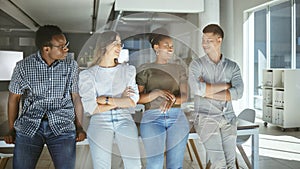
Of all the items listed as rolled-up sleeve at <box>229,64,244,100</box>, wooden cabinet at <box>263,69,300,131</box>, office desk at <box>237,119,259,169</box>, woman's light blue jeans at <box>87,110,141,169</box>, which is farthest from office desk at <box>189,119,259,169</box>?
wooden cabinet at <box>263,69,300,131</box>

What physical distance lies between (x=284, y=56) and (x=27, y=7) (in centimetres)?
277

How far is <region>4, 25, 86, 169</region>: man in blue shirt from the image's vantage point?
159 centimetres

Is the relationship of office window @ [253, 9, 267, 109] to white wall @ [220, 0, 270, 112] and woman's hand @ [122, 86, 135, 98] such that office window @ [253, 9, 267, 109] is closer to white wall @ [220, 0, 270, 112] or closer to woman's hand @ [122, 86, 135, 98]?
white wall @ [220, 0, 270, 112]

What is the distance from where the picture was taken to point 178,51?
178 cm

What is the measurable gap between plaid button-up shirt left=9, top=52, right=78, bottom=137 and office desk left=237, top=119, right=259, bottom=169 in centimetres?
110

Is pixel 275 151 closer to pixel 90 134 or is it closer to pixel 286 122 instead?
pixel 286 122

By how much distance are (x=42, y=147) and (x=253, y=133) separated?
4.53 feet

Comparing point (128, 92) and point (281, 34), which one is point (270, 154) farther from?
point (281, 34)

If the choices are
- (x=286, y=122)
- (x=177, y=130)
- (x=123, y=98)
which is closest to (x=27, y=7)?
(x=123, y=98)

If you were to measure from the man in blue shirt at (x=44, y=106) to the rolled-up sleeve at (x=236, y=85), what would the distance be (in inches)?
36.0

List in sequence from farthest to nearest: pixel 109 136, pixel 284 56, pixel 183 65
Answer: pixel 284 56, pixel 183 65, pixel 109 136

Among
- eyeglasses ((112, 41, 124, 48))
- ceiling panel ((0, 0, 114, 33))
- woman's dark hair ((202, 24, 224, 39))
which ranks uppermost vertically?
ceiling panel ((0, 0, 114, 33))

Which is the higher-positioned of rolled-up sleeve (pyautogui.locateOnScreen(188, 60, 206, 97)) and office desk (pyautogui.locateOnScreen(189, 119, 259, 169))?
rolled-up sleeve (pyautogui.locateOnScreen(188, 60, 206, 97))

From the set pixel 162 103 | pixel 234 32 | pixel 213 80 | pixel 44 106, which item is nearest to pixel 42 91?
pixel 44 106
